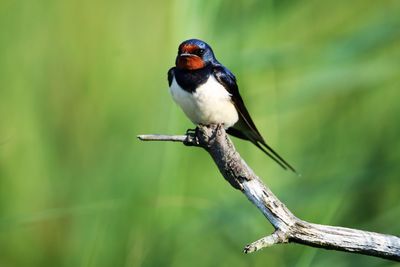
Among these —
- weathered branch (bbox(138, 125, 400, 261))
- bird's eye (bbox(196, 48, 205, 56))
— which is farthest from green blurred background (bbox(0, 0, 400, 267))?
weathered branch (bbox(138, 125, 400, 261))

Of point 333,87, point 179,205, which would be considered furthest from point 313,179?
point 179,205

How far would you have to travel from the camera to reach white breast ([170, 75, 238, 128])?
1.50 m

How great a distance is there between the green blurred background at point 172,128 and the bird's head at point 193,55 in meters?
0.04

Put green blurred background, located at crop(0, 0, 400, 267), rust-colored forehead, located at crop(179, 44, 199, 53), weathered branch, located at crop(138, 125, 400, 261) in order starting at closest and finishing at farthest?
1. weathered branch, located at crop(138, 125, 400, 261)
2. rust-colored forehead, located at crop(179, 44, 199, 53)
3. green blurred background, located at crop(0, 0, 400, 267)

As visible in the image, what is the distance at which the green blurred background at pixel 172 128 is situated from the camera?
5.44ft

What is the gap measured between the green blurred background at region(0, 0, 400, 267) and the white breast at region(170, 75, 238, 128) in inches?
2.7

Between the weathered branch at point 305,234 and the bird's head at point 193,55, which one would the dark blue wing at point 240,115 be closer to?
the bird's head at point 193,55

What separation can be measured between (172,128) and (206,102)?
0.09 metres

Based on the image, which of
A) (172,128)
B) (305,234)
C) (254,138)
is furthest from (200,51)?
(305,234)

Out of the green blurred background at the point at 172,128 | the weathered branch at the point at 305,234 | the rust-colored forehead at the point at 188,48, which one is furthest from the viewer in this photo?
the green blurred background at the point at 172,128

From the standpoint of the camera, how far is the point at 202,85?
1.51 meters

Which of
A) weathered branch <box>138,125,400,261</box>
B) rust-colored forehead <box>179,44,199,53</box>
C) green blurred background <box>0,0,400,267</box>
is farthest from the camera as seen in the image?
green blurred background <box>0,0,400,267</box>

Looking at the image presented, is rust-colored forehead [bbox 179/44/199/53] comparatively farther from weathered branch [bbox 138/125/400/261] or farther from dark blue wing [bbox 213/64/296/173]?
weathered branch [bbox 138/125/400/261]

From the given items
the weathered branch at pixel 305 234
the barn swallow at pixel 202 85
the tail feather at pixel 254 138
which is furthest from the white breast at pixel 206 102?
the weathered branch at pixel 305 234
